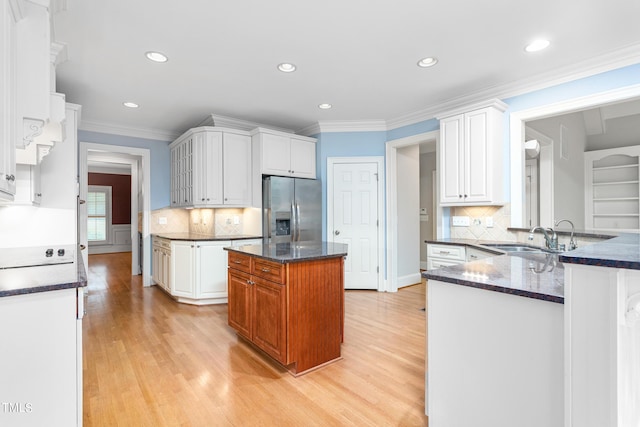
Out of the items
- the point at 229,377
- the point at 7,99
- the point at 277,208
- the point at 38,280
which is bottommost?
the point at 229,377

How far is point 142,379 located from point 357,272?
314cm

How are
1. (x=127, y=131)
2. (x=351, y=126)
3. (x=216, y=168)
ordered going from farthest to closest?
(x=127, y=131)
(x=351, y=126)
(x=216, y=168)

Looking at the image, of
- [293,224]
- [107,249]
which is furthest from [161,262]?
[107,249]

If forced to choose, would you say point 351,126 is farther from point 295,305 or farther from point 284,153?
point 295,305

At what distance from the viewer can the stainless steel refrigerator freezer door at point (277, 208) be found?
14.3ft

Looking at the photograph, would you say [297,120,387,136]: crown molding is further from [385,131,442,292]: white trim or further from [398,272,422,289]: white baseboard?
[398,272,422,289]: white baseboard

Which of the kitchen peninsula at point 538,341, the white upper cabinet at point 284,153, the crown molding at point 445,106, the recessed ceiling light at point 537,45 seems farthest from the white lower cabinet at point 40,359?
the recessed ceiling light at point 537,45

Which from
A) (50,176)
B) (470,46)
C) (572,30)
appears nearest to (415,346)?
(470,46)

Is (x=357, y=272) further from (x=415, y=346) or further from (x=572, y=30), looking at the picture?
(x=572, y=30)

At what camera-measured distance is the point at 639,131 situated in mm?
5254

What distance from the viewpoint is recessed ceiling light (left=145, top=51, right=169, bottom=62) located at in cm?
269

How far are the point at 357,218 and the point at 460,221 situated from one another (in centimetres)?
147

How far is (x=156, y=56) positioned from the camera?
2738 mm

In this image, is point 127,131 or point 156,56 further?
point 127,131
